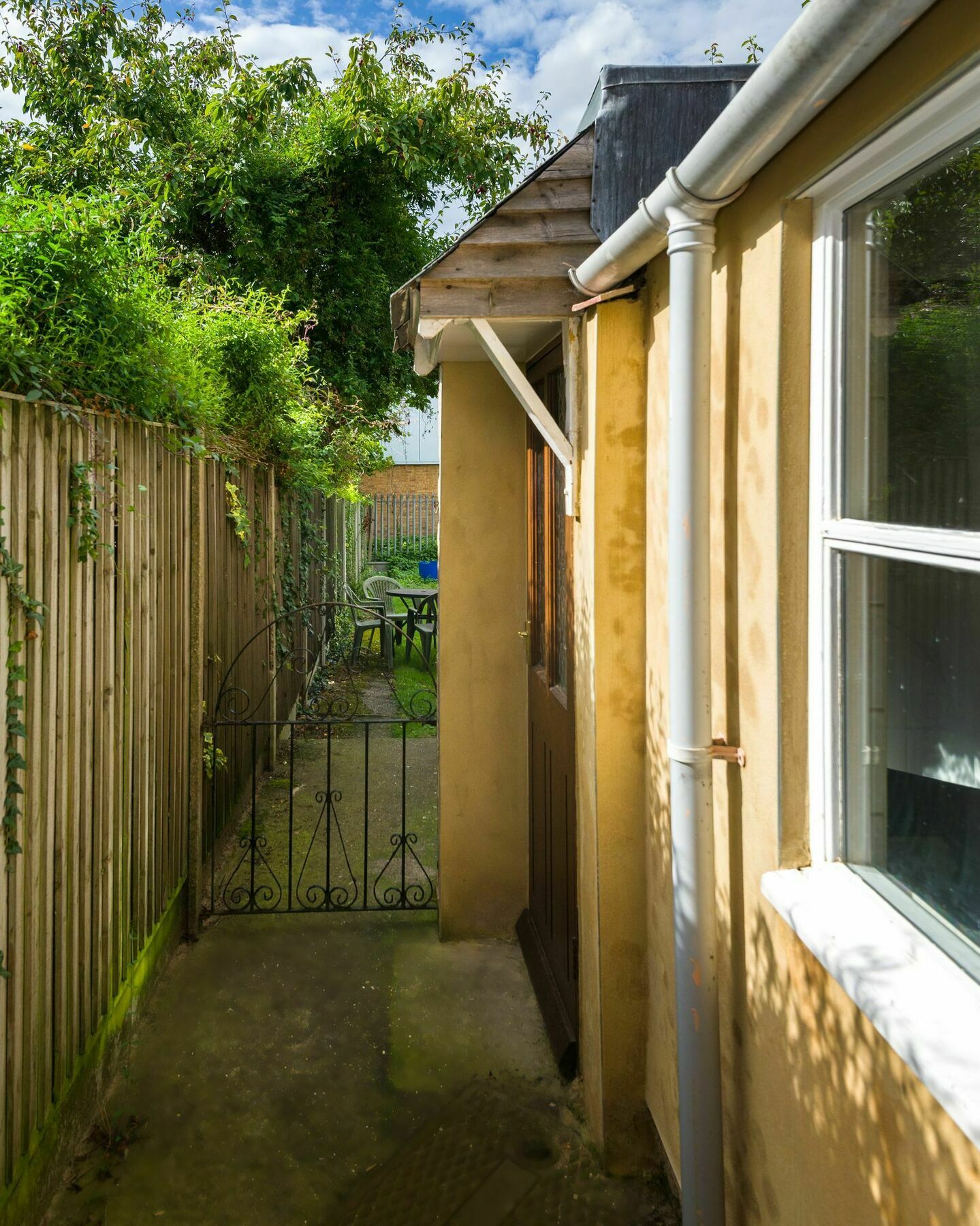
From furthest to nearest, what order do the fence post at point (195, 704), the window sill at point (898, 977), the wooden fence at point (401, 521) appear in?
the wooden fence at point (401, 521) → the fence post at point (195, 704) → the window sill at point (898, 977)

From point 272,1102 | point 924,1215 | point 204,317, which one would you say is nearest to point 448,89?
point 204,317

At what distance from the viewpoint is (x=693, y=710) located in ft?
6.98

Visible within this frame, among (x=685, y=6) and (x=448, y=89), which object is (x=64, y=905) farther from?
(x=448, y=89)

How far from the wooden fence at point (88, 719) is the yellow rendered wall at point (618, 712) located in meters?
1.66

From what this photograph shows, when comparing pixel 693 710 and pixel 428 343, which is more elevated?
pixel 428 343

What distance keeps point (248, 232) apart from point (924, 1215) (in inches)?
461

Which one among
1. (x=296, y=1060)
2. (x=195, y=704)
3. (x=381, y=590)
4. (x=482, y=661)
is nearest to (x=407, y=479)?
(x=381, y=590)

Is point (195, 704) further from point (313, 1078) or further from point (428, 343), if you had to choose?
point (428, 343)

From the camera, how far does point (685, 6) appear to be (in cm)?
406

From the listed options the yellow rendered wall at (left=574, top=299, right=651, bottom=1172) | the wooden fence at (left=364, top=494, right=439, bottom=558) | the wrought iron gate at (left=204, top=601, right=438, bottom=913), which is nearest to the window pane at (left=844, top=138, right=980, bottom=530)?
the yellow rendered wall at (left=574, top=299, right=651, bottom=1172)

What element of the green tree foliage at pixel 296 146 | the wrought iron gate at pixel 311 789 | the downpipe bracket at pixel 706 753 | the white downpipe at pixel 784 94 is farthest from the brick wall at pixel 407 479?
the downpipe bracket at pixel 706 753

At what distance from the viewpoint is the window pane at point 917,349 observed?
1.36m

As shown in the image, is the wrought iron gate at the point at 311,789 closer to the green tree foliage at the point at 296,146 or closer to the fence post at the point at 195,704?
the fence post at the point at 195,704

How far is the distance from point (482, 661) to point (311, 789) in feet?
8.77
